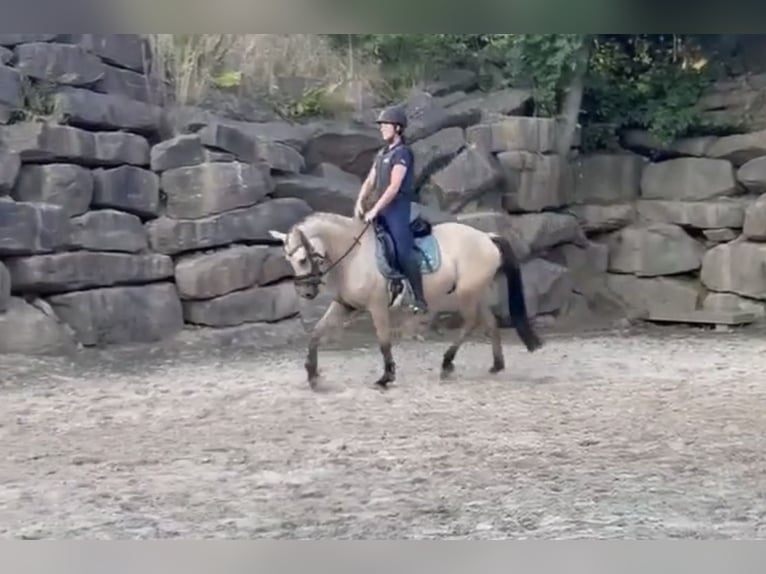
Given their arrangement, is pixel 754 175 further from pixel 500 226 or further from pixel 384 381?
pixel 384 381

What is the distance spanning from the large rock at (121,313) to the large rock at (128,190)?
0.67 ft

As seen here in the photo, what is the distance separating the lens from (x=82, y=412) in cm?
233

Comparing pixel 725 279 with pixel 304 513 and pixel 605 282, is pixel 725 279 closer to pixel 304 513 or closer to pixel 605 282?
pixel 605 282

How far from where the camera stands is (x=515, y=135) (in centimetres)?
289

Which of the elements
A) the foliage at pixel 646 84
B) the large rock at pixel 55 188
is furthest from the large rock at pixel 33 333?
the foliage at pixel 646 84

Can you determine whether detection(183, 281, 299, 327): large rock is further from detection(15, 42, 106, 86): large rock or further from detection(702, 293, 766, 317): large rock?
detection(702, 293, 766, 317): large rock

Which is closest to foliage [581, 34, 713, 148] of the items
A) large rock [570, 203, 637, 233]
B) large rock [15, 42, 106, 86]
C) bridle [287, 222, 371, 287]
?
large rock [570, 203, 637, 233]

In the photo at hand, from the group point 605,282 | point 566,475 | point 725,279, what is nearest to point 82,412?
point 566,475

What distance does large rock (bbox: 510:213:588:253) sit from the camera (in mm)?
2785

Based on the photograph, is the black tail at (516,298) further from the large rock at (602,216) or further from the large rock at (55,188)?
the large rock at (55,188)

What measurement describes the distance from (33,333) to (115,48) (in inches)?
27.2

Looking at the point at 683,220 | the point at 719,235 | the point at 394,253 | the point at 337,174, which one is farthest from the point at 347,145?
the point at 719,235

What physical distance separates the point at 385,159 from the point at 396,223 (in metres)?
0.17

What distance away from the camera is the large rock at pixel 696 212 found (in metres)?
3.01
